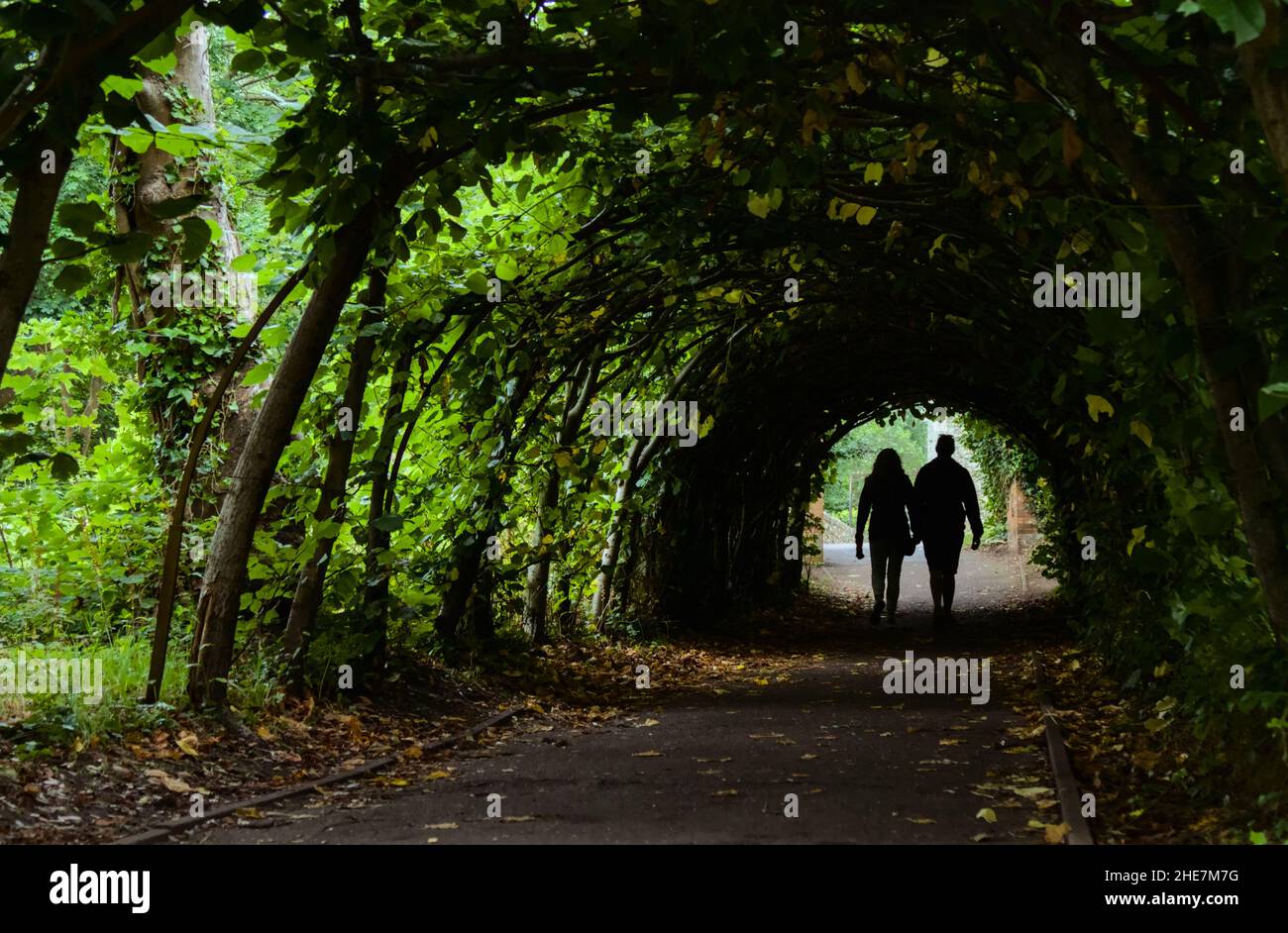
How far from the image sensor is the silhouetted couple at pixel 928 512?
49.3 feet

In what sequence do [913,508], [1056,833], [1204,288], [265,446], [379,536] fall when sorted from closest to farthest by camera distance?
[1204,288]
[1056,833]
[265,446]
[379,536]
[913,508]

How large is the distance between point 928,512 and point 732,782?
9.95m

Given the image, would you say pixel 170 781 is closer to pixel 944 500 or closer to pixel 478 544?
pixel 478 544

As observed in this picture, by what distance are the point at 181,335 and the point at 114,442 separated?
0.89 m

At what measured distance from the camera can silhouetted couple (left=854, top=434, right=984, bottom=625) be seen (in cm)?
1502

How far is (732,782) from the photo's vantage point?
568 cm

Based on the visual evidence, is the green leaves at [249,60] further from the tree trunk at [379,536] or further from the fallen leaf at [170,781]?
the fallen leaf at [170,781]

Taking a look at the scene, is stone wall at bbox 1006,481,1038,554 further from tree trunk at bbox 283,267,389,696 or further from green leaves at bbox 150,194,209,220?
green leaves at bbox 150,194,209,220

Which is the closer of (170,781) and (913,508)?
(170,781)

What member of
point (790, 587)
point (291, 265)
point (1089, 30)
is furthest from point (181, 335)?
point (790, 587)

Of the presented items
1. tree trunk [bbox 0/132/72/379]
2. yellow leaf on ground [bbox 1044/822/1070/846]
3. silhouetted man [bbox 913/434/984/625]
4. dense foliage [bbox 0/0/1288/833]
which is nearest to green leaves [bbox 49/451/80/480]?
dense foliage [bbox 0/0/1288/833]

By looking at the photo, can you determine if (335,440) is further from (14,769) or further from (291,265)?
(14,769)

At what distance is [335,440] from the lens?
7242 millimetres

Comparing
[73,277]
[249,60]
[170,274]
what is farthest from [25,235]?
[170,274]
